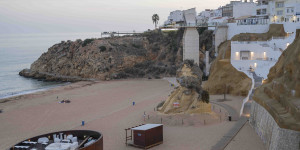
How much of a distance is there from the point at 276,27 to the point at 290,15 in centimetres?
619

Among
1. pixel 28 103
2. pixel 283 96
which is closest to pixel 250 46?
pixel 283 96

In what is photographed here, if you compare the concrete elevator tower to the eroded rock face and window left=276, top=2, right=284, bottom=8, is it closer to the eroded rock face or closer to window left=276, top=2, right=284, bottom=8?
window left=276, top=2, right=284, bottom=8

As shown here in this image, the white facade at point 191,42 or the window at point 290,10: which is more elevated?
the window at point 290,10

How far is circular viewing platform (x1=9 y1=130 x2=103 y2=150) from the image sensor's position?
602 inches

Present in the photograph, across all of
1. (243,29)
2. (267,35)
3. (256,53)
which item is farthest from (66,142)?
(243,29)

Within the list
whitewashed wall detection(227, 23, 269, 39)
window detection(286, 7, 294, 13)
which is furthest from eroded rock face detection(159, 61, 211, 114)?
window detection(286, 7, 294, 13)

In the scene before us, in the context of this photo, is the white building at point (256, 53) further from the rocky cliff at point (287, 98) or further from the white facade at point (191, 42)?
the rocky cliff at point (287, 98)

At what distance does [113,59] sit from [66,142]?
160 feet

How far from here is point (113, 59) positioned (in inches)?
2532

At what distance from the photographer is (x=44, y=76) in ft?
218

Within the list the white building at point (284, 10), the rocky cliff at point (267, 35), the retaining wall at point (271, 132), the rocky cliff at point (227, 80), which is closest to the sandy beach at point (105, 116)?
the retaining wall at point (271, 132)

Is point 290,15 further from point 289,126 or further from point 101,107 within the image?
point 289,126

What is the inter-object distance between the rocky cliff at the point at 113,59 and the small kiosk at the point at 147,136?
38.3 meters

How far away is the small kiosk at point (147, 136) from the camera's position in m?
20.2
